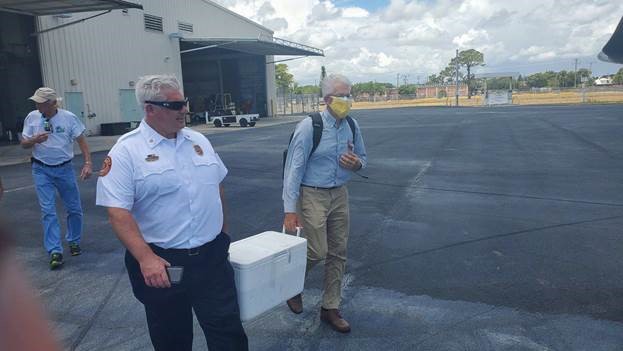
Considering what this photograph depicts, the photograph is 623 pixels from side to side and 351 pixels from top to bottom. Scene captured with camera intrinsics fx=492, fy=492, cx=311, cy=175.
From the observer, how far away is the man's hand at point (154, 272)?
2475 mm

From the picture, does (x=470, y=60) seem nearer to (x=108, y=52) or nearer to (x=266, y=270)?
(x=108, y=52)

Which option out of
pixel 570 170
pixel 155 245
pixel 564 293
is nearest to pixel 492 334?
pixel 564 293

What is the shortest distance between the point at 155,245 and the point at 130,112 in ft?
90.6

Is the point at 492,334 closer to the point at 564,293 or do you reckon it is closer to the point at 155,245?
the point at 564,293

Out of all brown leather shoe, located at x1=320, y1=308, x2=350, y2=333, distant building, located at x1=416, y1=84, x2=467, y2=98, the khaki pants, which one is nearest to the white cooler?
the khaki pants

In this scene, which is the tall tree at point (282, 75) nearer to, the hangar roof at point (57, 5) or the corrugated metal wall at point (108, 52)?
the corrugated metal wall at point (108, 52)

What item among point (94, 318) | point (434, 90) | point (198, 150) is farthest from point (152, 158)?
point (434, 90)

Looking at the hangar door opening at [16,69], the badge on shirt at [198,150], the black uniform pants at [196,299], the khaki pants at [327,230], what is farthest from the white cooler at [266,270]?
the hangar door opening at [16,69]

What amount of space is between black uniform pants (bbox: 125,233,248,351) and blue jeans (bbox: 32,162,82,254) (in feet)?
10.3

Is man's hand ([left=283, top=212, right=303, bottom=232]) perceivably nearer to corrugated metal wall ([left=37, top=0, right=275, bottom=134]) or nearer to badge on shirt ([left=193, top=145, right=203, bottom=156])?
badge on shirt ([left=193, top=145, right=203, bottom=156])

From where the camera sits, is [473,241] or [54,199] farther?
[473,241]

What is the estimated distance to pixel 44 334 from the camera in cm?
87

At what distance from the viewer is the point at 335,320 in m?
3.81

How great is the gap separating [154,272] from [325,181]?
171cm
